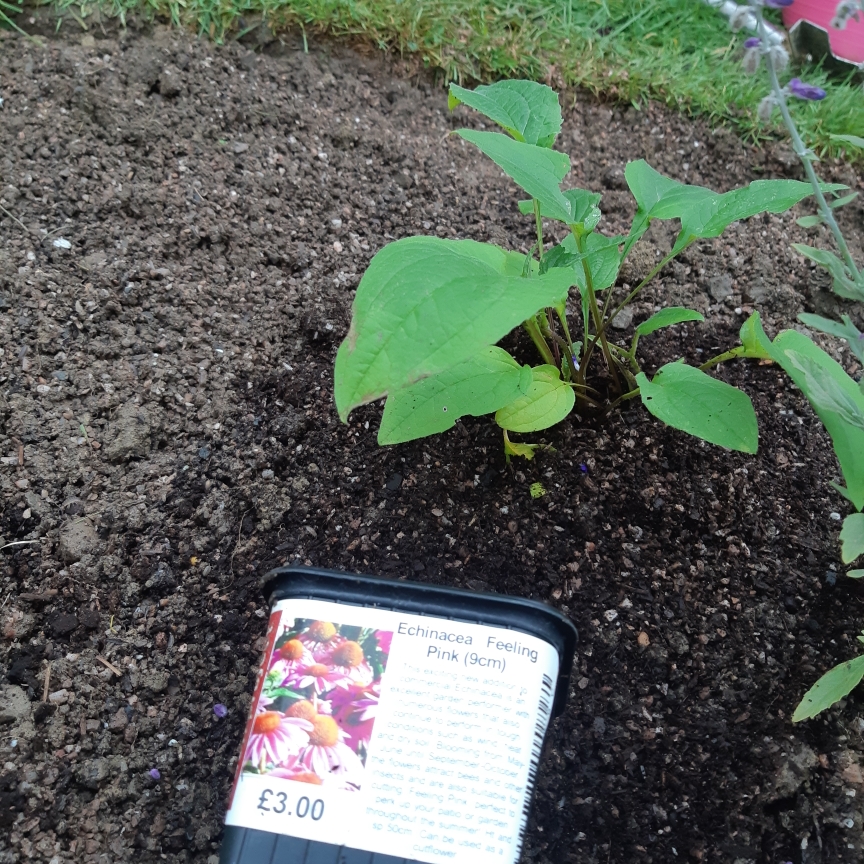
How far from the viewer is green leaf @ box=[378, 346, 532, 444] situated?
100 cm

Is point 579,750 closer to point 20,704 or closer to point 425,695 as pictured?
point 425,695

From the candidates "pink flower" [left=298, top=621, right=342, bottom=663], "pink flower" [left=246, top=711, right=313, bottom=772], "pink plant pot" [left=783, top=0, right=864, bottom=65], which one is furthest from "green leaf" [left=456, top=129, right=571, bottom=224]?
"pink plant pot" [left=783, top=0, right=864, bottom=65]

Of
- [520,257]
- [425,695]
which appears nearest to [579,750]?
[425,695]

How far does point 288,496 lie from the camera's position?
4.03 ft

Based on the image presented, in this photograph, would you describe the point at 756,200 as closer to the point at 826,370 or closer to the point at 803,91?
the point at 803,91

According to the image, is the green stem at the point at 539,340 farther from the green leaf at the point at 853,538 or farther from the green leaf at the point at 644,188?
the green leaf at the point at 853,538

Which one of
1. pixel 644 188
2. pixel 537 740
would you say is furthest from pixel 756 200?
pixel 537 740

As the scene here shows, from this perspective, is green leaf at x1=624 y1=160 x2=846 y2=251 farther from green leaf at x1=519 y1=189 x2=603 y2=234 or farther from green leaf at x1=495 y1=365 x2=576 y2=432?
green leaf at x1=495 y1=365 x2=576 y2=432

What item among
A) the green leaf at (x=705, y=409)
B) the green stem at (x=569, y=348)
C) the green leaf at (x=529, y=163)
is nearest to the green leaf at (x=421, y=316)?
the green leaf at (x=529, y=163)

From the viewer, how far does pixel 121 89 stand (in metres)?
1.59

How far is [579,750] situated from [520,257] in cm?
77

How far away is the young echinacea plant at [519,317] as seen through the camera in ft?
2.47

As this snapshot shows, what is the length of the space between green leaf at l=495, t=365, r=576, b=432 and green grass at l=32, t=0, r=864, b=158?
1.04 m

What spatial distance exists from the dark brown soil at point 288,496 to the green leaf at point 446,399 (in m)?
0.25
